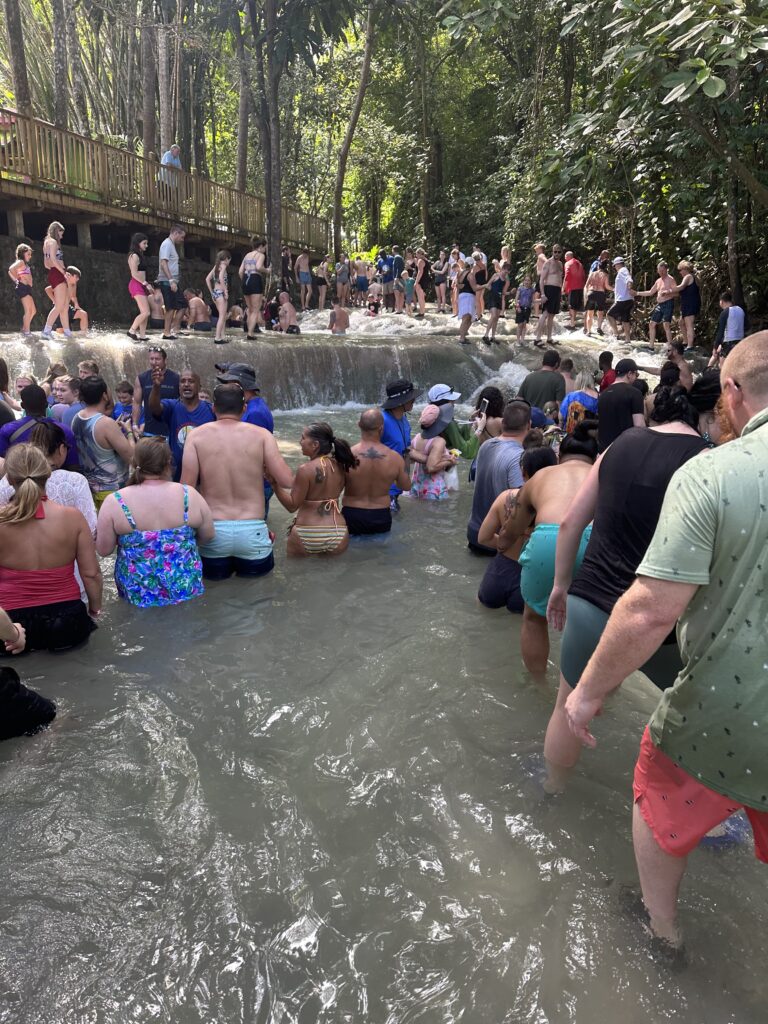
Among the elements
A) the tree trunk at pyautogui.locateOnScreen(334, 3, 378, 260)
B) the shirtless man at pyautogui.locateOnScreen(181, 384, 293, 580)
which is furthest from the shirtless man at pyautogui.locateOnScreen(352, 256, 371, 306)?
the shirtless man at pyautogui.locateOnScreen(181, 384, 293, 580)

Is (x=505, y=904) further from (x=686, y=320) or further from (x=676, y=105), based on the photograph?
(x=686, y=320)

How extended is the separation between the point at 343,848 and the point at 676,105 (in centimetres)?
944

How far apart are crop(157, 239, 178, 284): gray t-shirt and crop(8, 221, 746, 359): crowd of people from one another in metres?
0.02

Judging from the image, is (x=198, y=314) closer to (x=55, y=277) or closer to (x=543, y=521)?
(x=55, y=277)

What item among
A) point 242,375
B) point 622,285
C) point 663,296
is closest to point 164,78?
point 622,285

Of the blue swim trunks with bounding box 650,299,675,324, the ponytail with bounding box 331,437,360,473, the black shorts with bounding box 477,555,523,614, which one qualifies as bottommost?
the black shorts with bounding box 477,555,523,614

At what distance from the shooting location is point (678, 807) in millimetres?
2066

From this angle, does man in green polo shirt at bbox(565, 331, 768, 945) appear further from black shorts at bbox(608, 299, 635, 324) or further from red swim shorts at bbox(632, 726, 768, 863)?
black shorts at bbox(608, 299, 635, 324)

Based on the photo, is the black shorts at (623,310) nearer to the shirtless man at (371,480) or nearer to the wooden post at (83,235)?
the shirtless man at (371,480)

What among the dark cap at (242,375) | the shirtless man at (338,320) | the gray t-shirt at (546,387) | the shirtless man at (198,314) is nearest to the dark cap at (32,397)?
the dark cap at (242,375)

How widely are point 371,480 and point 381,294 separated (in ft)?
63.8

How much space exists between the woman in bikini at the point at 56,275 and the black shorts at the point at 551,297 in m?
9.29

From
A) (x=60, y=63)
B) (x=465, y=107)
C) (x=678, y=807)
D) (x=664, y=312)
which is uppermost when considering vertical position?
(x=465, y=107)

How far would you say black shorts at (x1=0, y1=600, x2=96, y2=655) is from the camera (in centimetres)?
428
